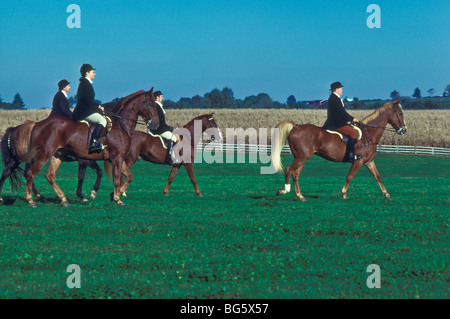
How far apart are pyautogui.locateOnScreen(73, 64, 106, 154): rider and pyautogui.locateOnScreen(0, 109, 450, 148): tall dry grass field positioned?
45.3 m

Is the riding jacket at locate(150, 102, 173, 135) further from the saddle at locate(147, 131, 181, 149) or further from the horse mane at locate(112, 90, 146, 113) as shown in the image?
the horse mane at locate(112, 90, 146, 113)

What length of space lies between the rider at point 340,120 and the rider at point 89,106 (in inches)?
246

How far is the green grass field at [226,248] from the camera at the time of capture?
6852mm

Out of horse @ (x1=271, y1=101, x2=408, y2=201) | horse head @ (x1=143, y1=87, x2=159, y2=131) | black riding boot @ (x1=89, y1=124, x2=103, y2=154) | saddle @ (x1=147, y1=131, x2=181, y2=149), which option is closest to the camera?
black riding boot @ (x1=89, y1=124, x2=103, y2=154)

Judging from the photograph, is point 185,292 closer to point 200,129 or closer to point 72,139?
point 72,139

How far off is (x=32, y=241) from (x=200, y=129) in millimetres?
8722

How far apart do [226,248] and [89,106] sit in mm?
6315

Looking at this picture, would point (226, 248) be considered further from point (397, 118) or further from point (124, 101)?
point (397, 118)

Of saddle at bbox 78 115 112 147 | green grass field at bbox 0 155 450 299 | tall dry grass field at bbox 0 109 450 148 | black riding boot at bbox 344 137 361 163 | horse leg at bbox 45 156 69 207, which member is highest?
tall dry grass field at bbox 0 109 450 148

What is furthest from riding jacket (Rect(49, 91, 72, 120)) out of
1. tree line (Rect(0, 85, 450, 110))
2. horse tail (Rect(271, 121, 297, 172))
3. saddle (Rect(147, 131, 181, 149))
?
tree line (Rect(0, 85, 450, 110))

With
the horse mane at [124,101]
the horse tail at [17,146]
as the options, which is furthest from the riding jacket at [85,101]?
the horse tail at [17,146]

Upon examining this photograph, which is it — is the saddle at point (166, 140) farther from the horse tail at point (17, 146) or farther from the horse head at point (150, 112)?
the horse tail at point (17, 146)

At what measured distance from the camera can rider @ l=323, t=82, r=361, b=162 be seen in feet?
53.0
